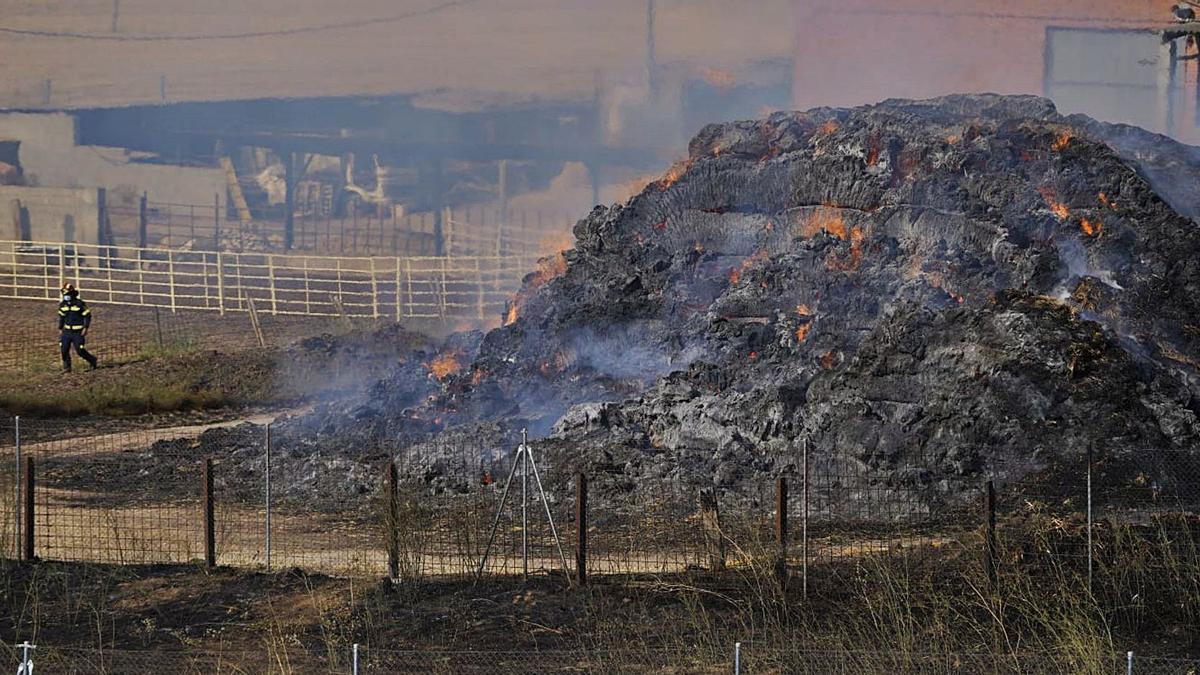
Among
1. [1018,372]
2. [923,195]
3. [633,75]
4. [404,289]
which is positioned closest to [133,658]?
[1018,372]

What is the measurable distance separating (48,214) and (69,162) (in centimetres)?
174

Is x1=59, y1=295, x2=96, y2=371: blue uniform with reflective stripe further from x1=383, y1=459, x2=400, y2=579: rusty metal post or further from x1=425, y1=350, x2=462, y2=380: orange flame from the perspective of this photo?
x1=383, y1=459, x2=400, y2=579: rusty metal post

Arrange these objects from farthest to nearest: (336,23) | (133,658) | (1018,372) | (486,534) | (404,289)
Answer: (336,23) → (404,289) → (1018,372) → (486,534) → (133,658)

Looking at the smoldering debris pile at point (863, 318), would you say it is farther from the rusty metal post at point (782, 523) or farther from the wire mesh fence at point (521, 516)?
the rusty metal post at point (782, 523)

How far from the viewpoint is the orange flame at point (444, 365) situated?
2528 centimetres

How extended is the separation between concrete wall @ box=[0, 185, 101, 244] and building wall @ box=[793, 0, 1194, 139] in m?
20.4

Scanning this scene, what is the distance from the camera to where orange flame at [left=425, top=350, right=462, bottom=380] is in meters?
25.3

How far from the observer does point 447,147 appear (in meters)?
48.9

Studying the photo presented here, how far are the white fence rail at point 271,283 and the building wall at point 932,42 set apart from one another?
31.4ft

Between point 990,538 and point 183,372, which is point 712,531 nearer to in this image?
point 990,538

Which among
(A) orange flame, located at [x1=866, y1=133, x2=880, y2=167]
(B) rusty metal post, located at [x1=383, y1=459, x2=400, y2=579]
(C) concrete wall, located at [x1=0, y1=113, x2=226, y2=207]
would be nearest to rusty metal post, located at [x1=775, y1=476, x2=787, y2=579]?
(B) rusty metal post, located at [x1=383, y1=459, x2=400, y2=579]

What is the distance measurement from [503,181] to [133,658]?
120 feet

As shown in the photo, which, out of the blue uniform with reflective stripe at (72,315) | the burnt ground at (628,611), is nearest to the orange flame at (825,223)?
the burnt ground at (628,611)

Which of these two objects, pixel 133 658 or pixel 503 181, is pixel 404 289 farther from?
pixel 133 658
